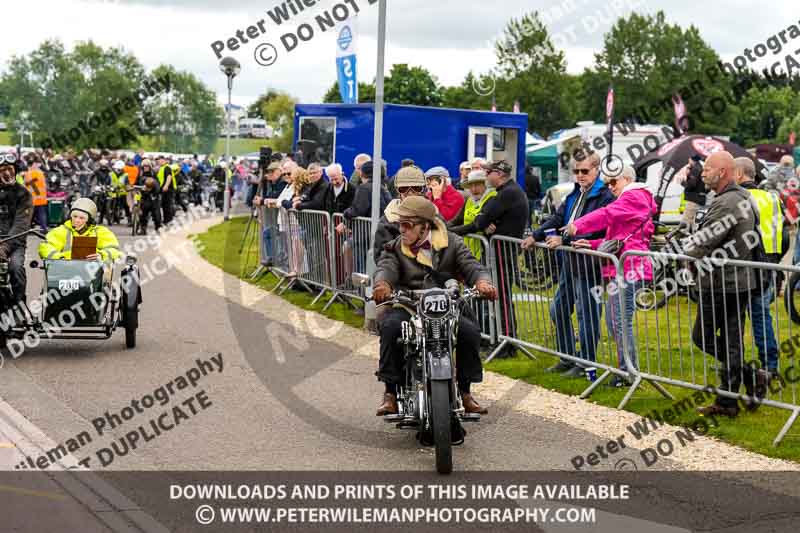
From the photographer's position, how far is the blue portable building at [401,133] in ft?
69.4

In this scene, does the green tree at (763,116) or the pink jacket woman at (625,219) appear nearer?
the pink jacket woman at (625,219)

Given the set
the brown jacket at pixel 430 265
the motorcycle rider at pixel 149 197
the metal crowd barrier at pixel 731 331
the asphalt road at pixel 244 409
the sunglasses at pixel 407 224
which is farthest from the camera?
the motorcycle rider at pixel 149 197

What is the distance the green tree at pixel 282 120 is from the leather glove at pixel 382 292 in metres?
58.6

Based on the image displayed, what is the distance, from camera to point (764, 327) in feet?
30.1

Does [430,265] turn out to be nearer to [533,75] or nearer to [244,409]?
[244,409]

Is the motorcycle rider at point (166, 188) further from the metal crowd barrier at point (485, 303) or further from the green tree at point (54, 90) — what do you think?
the green tree at point (54, 90)

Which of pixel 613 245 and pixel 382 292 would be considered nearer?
pixel 382 292

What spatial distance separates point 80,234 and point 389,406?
529 cm

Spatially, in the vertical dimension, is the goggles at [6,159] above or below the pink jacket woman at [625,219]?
above

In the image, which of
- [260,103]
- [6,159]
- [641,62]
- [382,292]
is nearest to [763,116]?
[641,62]

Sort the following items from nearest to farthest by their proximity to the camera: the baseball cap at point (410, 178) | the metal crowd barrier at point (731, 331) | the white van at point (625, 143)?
the metal crowd barrier at point (731, 331)
the baseball cap at point (410, 178)
the white van at point (625, 143)

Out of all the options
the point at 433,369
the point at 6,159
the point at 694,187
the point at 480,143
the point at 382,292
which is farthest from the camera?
the point at 480,143

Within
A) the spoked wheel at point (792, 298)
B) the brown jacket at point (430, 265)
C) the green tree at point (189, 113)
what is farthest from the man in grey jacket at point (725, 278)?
the green tree at point (189, 113)

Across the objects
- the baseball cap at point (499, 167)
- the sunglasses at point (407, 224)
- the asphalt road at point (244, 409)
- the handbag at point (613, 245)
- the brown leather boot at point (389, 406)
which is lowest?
the asphalt road at point (244, 409)
